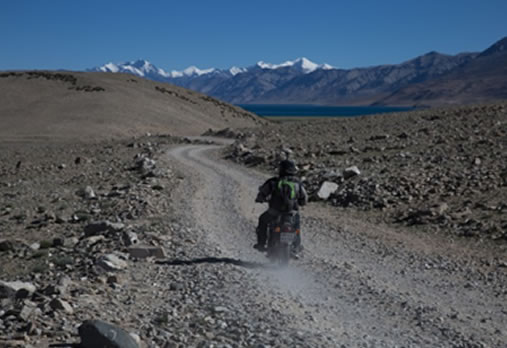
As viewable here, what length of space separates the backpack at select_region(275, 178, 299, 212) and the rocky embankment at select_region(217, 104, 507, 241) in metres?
6.72

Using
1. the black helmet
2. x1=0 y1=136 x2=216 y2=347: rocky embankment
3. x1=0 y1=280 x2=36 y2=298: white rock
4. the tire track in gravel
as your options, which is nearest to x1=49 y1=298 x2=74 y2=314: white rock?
x1=0 y1=136 x2=216 y2=347: rocky embankment

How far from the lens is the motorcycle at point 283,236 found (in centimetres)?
1184

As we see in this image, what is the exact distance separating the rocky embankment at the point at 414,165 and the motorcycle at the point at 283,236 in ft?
21.7

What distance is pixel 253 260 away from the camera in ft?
42.3

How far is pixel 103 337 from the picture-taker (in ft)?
23.8

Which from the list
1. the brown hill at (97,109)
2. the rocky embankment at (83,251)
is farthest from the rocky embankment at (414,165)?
the brown hill at (97,109)

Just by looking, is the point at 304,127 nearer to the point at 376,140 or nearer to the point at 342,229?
the point at 376,140

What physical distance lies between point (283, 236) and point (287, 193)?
0.92m

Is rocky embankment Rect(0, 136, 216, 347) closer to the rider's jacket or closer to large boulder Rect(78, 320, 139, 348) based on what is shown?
large boulder Rect(78, 320, 139, 348)

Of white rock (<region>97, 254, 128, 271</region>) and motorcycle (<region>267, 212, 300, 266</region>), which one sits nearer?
white rock (<region>97, 254, 128, 271</region>)

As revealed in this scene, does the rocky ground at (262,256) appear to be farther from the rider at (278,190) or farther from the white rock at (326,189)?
the rider at (278,190)

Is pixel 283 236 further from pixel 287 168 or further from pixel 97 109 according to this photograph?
pixel 97 109

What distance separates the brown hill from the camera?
67113 mm

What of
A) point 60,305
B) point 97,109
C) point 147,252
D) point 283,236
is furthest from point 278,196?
point 97,109
